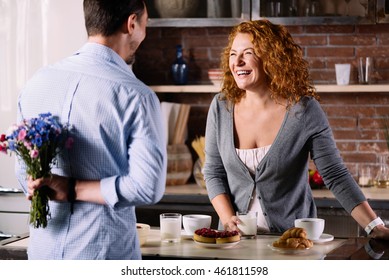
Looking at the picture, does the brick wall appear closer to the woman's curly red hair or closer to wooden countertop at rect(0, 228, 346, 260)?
the woman's curly red hair

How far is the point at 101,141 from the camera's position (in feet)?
6.15

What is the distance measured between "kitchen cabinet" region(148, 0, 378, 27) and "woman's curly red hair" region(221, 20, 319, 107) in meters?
1.20

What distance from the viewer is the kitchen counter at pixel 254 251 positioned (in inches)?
85.0

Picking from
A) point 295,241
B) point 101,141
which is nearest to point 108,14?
point 101,141

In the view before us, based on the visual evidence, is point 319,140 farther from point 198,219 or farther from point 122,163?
point 122,163

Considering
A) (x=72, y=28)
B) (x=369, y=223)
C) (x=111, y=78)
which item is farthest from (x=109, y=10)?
(x=72, y=28)

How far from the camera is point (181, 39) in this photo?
14.7 ft

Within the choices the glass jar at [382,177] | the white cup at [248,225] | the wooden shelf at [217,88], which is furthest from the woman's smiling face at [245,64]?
the glass jar at [382,177]

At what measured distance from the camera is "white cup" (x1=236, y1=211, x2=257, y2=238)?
242 centimetres

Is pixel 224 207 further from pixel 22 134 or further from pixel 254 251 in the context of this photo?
pixel 22 134

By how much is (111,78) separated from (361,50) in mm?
2683

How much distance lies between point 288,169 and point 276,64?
0.38m

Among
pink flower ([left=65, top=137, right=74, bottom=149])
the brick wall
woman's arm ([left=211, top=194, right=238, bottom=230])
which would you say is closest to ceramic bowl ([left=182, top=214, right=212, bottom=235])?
woman's arm ([left=211, top=194, right=238, bottom=230])

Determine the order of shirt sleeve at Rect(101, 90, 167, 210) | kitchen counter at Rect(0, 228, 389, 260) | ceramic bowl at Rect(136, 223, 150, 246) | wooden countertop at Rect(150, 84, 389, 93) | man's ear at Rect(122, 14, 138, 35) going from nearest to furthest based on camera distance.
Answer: shirt sleeve at Rect(101, 90, 167, 210) < man's ear at Rect(122, 14, 138, 35) < kitchen counter at Rect(0, 228, 389, 260) < ceramic bowl at Rect(136, 223, 150, 246) < wooden countertop at Rect(150, 84, 389, 93)
